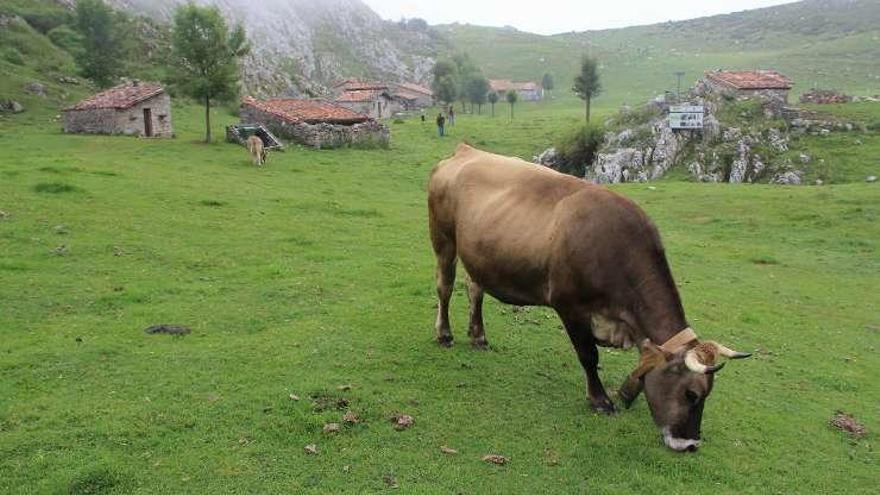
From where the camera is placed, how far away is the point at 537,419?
8.91 meters

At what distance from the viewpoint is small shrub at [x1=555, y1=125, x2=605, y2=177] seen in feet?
155

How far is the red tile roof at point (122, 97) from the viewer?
4047cm

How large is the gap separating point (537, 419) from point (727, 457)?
2249mm

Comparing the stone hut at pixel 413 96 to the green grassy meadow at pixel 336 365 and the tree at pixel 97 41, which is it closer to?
the tree at pixel 97 41

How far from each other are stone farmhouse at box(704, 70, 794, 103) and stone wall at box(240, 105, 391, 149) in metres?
25.0

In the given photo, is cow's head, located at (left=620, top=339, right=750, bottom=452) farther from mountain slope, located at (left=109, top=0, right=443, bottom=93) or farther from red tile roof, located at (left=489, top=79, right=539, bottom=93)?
red tile roof, located at (left=489, top=79, right=539, bottom=93)

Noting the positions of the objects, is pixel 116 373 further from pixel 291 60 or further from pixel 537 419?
pixel 291 60

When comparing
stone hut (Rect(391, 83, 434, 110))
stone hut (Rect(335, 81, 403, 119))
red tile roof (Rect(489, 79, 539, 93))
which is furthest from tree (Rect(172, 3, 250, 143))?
red tile roof (Rect(489, 79, 539, 93))

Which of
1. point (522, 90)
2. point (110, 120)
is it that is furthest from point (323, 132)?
point (522, 90)

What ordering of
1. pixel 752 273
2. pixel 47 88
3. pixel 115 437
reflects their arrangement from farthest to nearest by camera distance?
pixel 47 88
pixel 752 273
pixel 115 437

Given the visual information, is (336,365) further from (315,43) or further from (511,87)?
(315,43)

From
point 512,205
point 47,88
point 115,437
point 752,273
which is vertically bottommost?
point 752,273

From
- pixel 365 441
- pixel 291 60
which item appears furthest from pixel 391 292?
pixel 291 60

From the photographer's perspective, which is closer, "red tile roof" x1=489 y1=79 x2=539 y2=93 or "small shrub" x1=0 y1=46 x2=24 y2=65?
"small shrub" x1=0 y1=46 x2=24 y2=65
